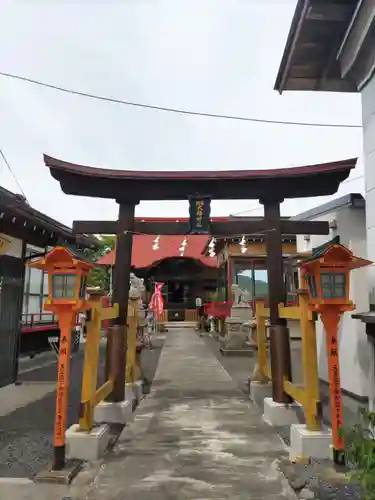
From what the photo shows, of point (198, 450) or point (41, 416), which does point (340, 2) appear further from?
point (41, 416)

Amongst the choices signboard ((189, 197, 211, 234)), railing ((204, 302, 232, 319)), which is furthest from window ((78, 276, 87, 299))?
railing ((204, 302, 232, 319))

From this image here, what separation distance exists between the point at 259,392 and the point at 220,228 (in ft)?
10.6

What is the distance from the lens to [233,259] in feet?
69.5

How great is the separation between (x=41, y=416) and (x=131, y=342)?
6.88 ft

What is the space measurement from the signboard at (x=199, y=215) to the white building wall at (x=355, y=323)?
287 centimetres

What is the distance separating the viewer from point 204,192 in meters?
7.39

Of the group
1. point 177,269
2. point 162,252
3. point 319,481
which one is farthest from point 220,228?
point 177,269

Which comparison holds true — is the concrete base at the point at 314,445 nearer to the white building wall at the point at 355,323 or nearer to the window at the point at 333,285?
the window at the point at 333,285

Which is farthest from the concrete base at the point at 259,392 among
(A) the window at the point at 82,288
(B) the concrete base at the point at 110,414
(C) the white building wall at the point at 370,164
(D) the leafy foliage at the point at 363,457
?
(D) the leafy foliage at the point at 363,457

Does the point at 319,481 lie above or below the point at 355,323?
below

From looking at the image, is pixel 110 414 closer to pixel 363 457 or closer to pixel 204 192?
pixel 204 192

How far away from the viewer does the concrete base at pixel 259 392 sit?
752 cm

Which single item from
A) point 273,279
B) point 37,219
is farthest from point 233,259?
point 273,279

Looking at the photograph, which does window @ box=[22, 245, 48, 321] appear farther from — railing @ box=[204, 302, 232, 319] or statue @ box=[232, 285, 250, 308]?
railing @ box=[204, 302, 232, 319]
